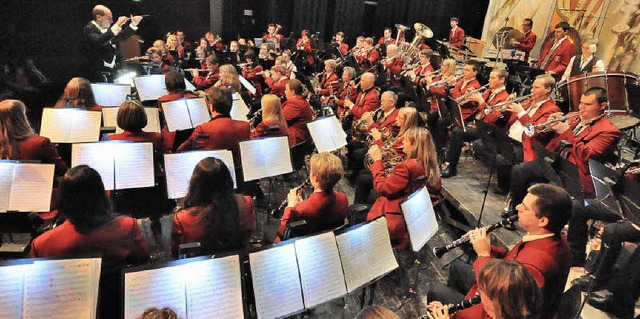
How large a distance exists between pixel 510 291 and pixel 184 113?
4322 millimetres

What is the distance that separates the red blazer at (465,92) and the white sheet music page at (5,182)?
17.0 ft

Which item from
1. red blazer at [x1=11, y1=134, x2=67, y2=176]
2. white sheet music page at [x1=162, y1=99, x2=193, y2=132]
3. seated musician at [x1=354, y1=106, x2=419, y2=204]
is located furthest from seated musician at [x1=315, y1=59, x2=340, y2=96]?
red blazer at [x1=11, y1=134, x2=67, y2=176]

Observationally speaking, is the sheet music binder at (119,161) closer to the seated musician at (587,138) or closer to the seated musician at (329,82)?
the seated musician at (587,138)

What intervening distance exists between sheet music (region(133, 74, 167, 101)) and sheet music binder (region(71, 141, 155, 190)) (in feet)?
9.73

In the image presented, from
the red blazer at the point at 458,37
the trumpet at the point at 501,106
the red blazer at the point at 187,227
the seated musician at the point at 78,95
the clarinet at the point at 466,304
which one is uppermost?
the red blazer at the point at 458,37

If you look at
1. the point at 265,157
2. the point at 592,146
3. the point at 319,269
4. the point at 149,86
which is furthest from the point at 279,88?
the point at 319,269

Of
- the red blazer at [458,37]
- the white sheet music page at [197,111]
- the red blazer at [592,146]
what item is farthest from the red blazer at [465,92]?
the red blazer at [458,37]

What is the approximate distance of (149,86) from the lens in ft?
21.3

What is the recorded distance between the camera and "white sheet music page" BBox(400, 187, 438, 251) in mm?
3074

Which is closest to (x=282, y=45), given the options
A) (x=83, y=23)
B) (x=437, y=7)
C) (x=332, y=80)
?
(x=332, y=80)

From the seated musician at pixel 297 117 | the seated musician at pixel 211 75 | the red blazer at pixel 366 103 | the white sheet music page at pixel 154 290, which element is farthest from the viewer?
the seated musician at pixel 211 75

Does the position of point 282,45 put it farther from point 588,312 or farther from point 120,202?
point 588,312

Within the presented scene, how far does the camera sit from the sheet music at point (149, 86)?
638cm

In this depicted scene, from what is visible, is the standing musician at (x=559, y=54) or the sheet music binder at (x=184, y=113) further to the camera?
the standing musician at (x=559, y=54)
